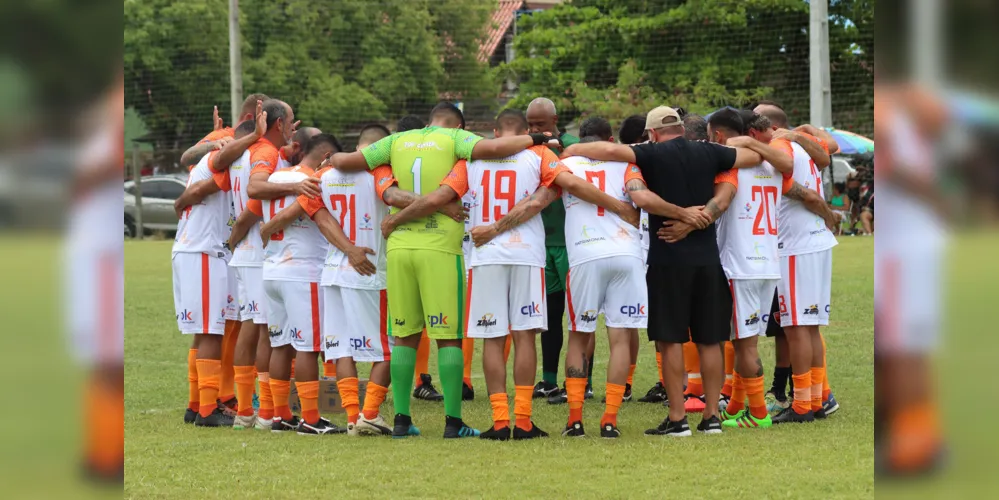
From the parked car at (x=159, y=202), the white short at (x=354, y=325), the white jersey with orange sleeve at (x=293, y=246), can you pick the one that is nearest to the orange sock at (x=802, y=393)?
the white short at (x=354, y=325)

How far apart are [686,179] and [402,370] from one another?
2.34m

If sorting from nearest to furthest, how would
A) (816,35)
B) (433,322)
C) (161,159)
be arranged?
(433,322), (816,35), (161,159)

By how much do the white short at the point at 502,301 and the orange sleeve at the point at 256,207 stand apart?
1.75m

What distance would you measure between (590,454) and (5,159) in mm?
5973

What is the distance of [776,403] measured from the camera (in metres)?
8.77

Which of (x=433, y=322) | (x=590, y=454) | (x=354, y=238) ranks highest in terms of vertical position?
(x=354, y=238)

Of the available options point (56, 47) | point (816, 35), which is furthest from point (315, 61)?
point (56, 47)

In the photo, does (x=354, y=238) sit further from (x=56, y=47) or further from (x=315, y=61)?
(x=315, y=61)

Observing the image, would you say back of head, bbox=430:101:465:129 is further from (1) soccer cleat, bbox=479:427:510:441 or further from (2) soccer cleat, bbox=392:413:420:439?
(1) soccer cleat, bbox=479:427:510:441

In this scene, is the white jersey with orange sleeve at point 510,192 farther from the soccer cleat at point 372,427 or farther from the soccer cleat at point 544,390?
the soccer cleat at point 544,390

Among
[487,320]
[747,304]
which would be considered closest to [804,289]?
[747,304]

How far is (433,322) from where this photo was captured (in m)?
7.31

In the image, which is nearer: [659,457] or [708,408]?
[659,457]

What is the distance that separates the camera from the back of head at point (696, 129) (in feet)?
26.5
